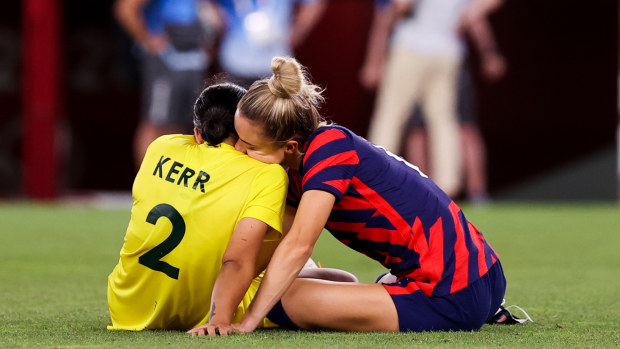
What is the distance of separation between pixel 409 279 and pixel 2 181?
971cm

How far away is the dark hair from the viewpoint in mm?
3326

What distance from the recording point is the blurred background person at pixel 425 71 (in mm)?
11336

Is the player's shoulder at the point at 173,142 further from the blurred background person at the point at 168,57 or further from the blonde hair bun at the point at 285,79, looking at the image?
the blurred background person at the point at 168,57

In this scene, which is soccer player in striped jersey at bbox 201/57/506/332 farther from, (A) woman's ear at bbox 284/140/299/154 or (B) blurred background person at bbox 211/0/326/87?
(B) blurred background person at bbox 211/0/326/87

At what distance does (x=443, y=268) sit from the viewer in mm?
3299

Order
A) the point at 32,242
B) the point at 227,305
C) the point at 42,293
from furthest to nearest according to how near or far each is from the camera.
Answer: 1. the point at 32,242
2. the point at 42,293
3. the point at 227,305


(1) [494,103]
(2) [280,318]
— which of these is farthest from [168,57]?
(2) [280,318]

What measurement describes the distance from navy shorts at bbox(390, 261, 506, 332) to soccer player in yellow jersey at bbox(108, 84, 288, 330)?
49cm

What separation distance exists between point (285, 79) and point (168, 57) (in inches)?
331

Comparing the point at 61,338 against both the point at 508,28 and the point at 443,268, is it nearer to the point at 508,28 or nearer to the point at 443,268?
the point at 443,268

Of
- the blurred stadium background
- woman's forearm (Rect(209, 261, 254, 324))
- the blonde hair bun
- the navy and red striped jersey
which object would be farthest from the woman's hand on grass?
the blurred stadium background

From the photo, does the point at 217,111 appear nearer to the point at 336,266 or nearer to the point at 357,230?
the point at 357,230

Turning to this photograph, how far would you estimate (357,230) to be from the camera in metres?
3.33

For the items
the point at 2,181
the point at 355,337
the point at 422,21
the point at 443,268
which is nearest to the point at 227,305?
the point at 355,337
